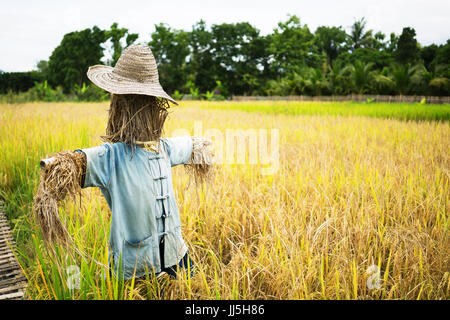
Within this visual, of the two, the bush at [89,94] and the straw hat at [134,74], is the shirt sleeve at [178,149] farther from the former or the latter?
the bush at [89,94]

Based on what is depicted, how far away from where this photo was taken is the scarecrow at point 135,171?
0.92 m

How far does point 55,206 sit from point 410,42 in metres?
15.7

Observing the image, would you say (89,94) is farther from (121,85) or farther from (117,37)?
(121,85)

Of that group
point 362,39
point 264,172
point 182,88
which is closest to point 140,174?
point 264,172

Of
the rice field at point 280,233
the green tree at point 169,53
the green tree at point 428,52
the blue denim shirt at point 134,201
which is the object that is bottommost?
the rice field at point 280,233

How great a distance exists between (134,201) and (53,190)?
0.23 metres

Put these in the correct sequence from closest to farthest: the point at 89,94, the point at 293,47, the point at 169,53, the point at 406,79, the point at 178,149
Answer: the point at 178,149, the point at 406,79, the point at 89,94, the point at 169,53, the point at 293,47

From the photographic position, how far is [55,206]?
2.60ft

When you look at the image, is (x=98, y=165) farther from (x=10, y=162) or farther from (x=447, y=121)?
(x=447, y=121)

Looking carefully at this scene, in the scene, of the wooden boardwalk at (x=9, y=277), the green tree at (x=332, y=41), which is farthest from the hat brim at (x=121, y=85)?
the green tree at (x=332, y=41)

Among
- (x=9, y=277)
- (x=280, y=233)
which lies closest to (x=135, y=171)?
(x=280, y=233)

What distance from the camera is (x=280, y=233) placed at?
1.33m

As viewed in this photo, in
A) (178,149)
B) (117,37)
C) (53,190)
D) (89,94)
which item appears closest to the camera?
(53,190)

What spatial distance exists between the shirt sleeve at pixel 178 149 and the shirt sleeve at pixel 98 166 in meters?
0.22
